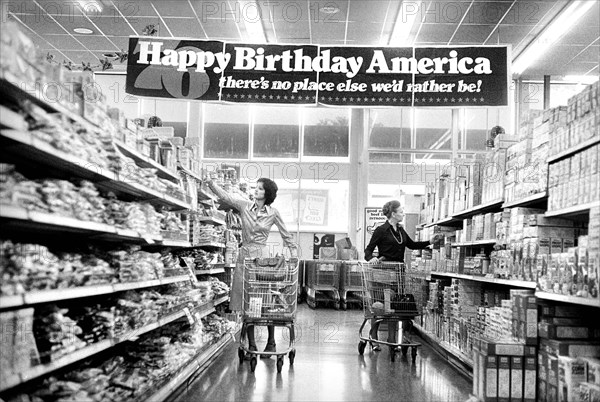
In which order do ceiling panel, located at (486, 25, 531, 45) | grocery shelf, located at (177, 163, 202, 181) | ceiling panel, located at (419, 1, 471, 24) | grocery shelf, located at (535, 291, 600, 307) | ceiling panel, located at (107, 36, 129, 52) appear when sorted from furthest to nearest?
ceiling panel, located at (107, 36, 129, 52) < ceiling panel, located at (486, 25, 531, 45) < ceiling panel, located at (419, 1, 471, 24) < grocery shelf, located at (177, 163, 202, 181) < grocery shelf, located at (535, 291, 600, 307)

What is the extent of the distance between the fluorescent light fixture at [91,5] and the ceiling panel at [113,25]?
46cm

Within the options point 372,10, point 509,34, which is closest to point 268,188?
point 372,10

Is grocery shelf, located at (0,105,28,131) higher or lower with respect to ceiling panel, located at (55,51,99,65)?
lower

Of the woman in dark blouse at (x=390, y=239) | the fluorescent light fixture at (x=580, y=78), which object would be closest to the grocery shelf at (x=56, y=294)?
the woman in dark blouse at (x=390, y=239)

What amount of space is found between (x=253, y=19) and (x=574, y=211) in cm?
781

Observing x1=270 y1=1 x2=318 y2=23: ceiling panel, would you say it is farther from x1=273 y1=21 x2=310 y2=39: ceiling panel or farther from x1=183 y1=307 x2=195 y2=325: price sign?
x1=183 y1=307 x2=195 y2=325: price sign

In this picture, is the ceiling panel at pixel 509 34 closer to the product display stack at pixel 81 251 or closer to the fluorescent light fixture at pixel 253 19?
the fluorescent light fixture at pixel 253 19

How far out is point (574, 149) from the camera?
401cm

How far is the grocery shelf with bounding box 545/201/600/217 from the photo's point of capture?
368cm

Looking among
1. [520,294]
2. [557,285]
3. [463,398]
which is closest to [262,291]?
[463,398]

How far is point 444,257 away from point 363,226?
6.21 m

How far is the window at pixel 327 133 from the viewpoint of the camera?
14.6 m

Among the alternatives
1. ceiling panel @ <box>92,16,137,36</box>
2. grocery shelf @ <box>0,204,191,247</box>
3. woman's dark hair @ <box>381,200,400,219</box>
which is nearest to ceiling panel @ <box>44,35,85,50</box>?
ceiling panel @ <box>92,16,137,36</box>

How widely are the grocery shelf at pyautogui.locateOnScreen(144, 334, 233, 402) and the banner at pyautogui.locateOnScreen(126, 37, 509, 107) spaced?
2.53 meters
